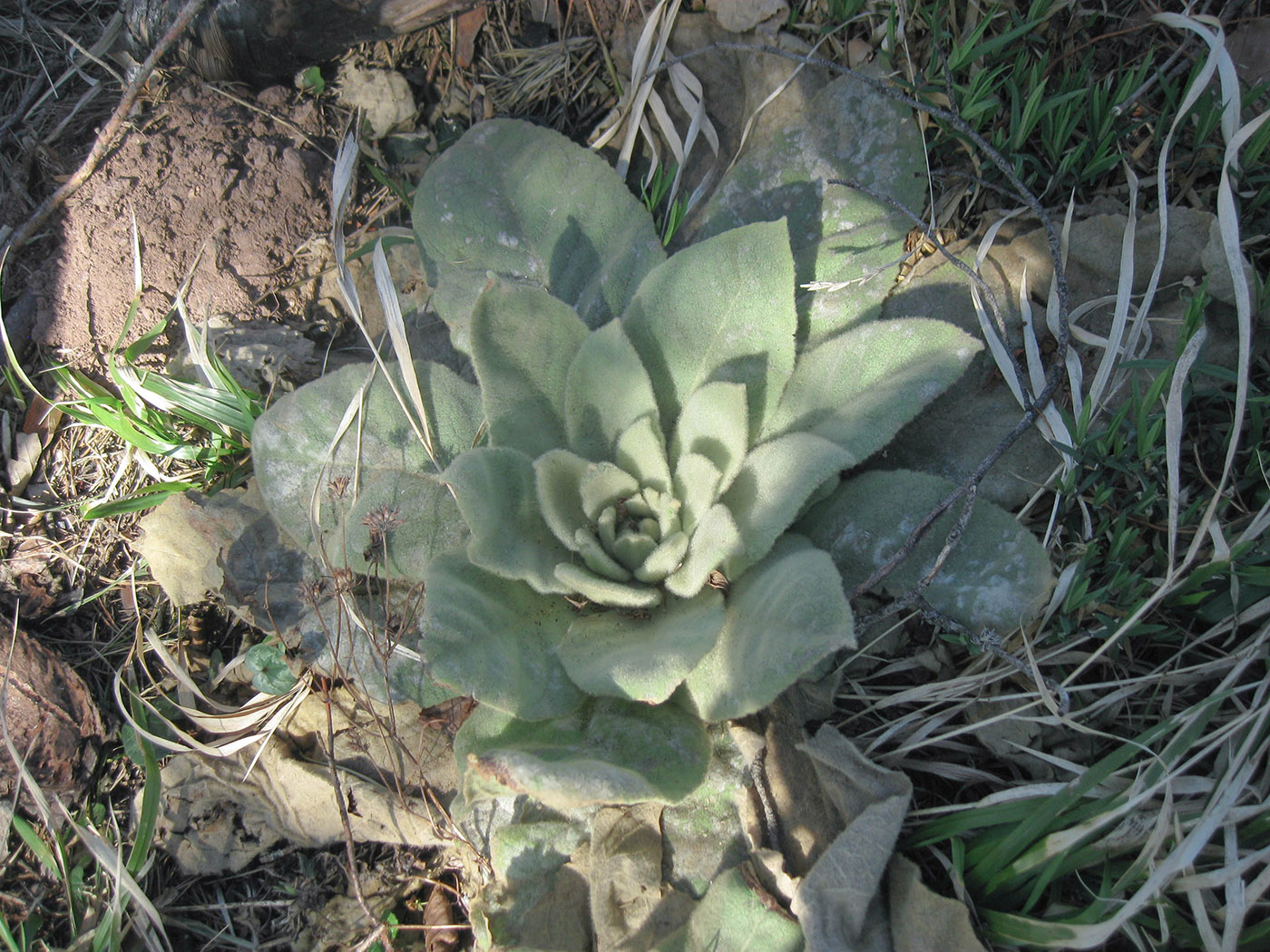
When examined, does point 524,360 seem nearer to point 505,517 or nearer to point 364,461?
point 505,517

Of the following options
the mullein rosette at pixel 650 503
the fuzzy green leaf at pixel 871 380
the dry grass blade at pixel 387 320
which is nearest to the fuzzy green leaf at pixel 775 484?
the mullein rosette at pixel 650 503

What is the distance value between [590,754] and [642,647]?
0.25 meters

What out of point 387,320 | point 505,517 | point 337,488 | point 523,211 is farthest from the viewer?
point 523,211

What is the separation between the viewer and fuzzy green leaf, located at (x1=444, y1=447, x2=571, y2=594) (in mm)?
1684

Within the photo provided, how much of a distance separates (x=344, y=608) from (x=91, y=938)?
105 centimetres

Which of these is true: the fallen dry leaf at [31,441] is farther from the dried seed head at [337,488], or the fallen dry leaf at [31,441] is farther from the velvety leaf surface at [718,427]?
the velvety leaf surface at [718,427]

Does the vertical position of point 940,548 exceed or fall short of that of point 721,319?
it falls short

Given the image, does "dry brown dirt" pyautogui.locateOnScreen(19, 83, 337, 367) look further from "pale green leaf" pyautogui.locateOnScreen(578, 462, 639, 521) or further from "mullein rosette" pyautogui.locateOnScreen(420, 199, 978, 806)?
"pale green leaf" pyautogui.locateOnScreen(578, 462, 639, 521)

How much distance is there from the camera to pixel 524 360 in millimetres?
1954

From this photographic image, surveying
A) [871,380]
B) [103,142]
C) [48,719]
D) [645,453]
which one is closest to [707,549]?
[645,453]

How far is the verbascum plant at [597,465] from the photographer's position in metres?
1.63

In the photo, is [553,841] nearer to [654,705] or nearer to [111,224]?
[654,705]

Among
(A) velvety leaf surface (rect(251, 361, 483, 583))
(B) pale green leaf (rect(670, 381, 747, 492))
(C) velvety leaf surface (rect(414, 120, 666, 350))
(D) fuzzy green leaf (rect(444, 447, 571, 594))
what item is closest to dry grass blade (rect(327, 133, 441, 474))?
(A) velvety leaf surface (rect(251, 361, 483, 583))

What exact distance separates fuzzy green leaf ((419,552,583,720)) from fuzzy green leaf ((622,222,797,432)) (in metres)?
0.58
